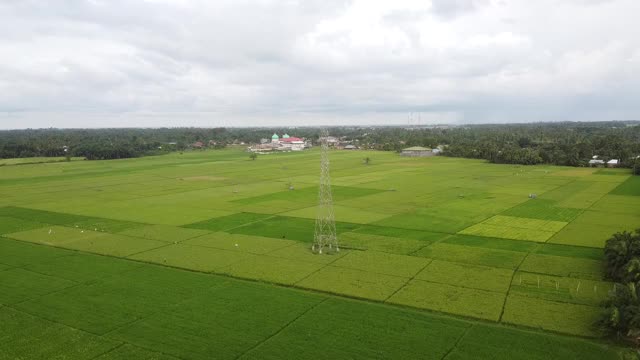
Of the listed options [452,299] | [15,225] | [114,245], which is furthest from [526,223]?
[15,225]

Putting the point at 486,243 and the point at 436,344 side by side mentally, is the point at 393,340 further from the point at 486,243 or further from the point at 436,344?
the point at 486,243

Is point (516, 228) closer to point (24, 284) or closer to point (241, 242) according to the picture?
point (241, 242)

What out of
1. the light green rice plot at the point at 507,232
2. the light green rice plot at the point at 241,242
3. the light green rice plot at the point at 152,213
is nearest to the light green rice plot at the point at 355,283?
the light green rice plot at the point at 241,242

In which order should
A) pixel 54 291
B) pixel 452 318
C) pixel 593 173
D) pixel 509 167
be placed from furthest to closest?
1. pixel 509 167
2. pixel 593 173
3. pixel 54 291
4. pixel 452 318

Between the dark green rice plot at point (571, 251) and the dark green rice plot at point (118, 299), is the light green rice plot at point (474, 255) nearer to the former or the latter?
the dark green rice plot at point (571, 251)

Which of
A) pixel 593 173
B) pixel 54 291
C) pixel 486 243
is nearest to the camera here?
pixel 54 291

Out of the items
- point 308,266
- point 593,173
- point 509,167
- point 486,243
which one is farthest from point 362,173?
point 308,266

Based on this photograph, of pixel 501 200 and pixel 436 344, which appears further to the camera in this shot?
pixel 501 200

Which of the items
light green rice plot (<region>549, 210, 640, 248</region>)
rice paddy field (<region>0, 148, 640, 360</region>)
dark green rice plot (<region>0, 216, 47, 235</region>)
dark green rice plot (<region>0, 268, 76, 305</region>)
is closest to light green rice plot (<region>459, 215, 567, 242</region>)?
rice paddy field (<region>0, 148, 640, 360</region>)
